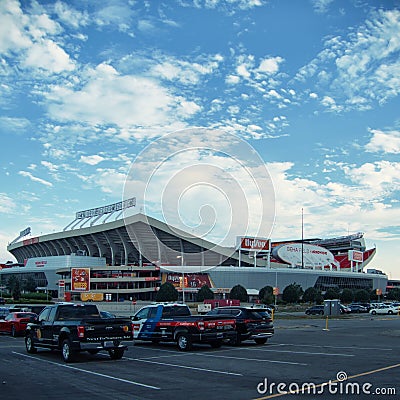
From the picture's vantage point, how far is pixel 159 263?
113188 mm

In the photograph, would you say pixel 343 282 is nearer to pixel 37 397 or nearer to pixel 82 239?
pixel 82 239

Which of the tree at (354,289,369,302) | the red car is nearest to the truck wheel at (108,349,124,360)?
the red car

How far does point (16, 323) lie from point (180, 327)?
1237 centimetres

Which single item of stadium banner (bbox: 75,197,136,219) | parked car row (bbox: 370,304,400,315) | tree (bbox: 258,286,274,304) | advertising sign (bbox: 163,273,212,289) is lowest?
parked car row (bbox: 370,304,400,315)

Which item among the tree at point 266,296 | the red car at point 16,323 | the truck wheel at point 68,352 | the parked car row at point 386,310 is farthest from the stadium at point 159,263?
the truck wheel at point 68,352

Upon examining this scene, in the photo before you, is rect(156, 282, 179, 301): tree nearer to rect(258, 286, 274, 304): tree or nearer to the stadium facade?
the stadium facade

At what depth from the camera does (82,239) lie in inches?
4749

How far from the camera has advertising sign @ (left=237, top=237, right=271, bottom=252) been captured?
106000 millimetres

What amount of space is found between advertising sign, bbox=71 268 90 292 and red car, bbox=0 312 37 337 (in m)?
47.8

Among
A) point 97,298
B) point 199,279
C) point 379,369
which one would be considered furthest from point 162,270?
point 379,369

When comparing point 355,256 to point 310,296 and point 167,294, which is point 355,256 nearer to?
point 310,296

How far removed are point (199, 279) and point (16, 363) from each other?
294 feet

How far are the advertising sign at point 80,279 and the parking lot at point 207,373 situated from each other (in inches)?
2254

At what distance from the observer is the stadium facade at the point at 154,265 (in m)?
106
